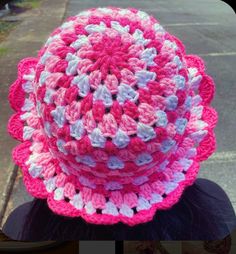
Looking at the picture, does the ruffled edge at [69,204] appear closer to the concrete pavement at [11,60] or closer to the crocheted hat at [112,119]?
the crocheted hat at [112,119]

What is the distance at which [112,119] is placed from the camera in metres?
0.56

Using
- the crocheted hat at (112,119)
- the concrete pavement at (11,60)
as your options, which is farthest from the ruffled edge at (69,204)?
the concrete pavement at (11,60)

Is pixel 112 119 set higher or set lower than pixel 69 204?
higher

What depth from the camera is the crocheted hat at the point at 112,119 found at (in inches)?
22.0

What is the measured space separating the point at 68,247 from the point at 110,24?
0.29 m

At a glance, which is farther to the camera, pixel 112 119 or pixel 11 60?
pixel 11 60

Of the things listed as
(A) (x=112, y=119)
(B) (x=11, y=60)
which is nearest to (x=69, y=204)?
(A) (x=112, y=119)

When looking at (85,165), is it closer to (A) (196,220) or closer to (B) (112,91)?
(B) (112,91)

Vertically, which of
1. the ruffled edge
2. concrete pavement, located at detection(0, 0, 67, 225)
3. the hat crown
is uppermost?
the hat crown

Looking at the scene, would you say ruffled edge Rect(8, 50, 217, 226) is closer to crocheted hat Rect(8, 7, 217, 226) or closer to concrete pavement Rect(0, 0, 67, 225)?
crocheted hat Rect(8, 7, 217, 226)

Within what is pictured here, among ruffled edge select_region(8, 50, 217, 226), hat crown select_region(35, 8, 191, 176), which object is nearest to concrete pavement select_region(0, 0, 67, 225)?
ruffled edge select_region(8, 50, 217, 226)

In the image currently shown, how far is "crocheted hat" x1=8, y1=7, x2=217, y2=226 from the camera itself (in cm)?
56

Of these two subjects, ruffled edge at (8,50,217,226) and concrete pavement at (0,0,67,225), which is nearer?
ruffled edge at (8,50,217,226)

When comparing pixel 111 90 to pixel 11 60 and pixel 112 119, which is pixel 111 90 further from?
pixel 11 60
